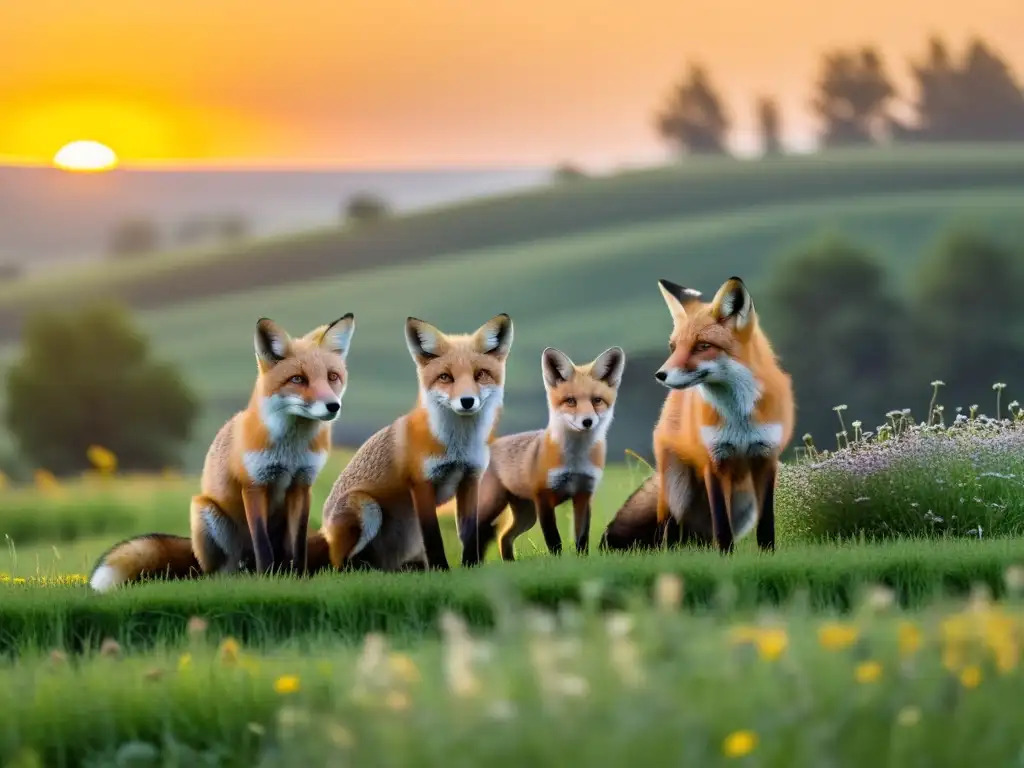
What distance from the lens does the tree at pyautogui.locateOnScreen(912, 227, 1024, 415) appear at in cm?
2948

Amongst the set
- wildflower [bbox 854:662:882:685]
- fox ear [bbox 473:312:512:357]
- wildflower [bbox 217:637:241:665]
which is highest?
fox ear [bbox 473:312:512:357]

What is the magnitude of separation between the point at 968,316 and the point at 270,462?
25.6 metres

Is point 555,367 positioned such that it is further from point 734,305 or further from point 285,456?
point 285,456

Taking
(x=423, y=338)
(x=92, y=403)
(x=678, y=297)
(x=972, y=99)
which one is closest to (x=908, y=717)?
(x=423, y=338)

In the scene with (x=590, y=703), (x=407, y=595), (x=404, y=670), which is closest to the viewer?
(x=590, y=703)

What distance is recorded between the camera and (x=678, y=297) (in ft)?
29.0

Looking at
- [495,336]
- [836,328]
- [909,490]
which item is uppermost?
[836,328]

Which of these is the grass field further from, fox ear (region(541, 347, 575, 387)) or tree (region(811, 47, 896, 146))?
tree (region(811, 47, 896, 146))

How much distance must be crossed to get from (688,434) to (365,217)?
33233 millimetres

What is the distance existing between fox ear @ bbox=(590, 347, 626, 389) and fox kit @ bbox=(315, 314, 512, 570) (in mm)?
795

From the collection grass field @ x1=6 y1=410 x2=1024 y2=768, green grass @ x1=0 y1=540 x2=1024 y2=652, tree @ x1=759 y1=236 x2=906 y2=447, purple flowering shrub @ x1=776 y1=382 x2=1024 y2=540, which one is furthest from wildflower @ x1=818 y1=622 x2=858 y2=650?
tree @ x1=759 y1=236 x2=906 y2=447

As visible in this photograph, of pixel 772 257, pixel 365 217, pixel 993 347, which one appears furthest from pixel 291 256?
pixel 993 347

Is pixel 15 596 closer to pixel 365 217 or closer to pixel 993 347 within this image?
pixel 993 347

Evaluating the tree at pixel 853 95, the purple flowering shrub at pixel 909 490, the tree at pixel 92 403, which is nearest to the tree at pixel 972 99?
the tree at pixel 853 95
